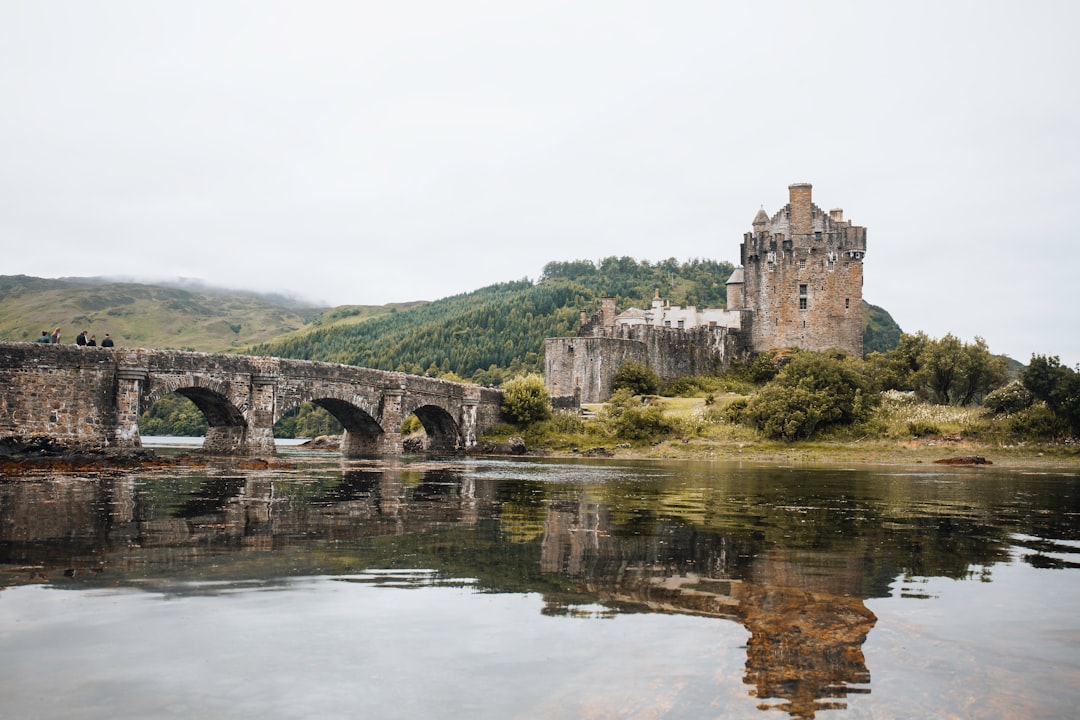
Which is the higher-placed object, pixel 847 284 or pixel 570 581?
pixel 847 284

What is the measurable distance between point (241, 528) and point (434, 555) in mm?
3436

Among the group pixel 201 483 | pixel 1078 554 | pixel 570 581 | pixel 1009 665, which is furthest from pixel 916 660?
pixel 201 483

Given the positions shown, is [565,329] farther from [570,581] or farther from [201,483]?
[570,581]

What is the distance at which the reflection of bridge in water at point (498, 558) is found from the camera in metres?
6.52

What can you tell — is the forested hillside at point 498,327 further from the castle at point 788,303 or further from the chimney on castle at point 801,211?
the chimney on castle at point 801,211

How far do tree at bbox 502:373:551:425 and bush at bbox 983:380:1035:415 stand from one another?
2621cm

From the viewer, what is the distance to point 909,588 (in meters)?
8.64

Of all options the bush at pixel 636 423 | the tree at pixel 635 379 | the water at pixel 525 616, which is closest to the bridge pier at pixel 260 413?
the bush at pixel 636 423

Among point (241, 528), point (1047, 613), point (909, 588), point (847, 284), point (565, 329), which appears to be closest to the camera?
point (1047, 613)

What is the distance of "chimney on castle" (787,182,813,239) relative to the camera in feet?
235

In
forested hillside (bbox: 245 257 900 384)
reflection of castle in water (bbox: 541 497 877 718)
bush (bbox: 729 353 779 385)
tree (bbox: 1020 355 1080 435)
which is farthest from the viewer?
forested hillside (bbox: 245 257 900 384)

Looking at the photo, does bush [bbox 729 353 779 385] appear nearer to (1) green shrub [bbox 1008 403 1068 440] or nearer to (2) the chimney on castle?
(2) the chimney on castle

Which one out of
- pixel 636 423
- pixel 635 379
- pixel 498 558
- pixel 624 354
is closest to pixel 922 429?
pixel 636 423

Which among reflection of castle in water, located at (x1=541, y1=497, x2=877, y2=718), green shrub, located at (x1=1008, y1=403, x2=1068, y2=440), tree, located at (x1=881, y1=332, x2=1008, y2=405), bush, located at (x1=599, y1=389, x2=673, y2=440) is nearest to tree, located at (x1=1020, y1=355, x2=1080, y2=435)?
green shrub, located at (x1=1008, y1=403, x2=1068, y2=440)
